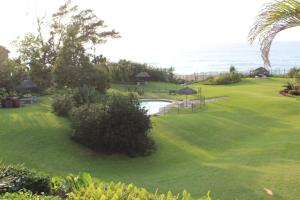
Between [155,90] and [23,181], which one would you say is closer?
[23,181]

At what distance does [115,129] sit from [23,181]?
9200 millimetres

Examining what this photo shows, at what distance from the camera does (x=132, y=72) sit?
44.1 metres

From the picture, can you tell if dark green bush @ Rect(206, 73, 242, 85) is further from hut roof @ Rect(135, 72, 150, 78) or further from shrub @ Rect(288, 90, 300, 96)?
shrub @ Rect(288, 90, 300, 96)

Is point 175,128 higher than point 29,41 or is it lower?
lower

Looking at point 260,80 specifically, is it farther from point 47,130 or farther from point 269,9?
point 269,9

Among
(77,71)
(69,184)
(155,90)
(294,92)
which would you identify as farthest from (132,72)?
(69,184)

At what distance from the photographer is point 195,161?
14258 mm

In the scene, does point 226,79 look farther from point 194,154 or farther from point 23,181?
point 23,181

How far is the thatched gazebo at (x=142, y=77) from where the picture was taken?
41.8 m

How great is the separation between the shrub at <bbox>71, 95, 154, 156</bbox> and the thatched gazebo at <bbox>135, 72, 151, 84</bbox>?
25.6m

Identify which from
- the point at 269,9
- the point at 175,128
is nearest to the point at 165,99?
the point at 175,128

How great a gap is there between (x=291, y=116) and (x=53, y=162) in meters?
14.1

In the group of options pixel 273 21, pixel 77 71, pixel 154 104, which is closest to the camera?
pixel 273 21

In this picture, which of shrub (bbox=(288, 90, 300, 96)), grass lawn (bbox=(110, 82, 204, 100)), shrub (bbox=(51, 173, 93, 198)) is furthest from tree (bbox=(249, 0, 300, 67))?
grass lawn (bbox=(110, 82, 204, 100))
